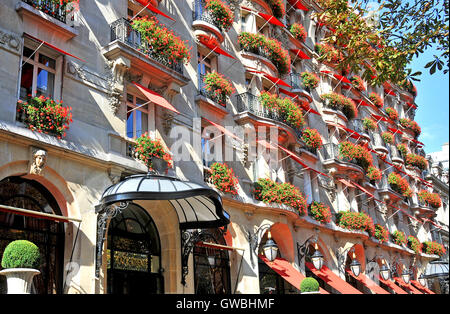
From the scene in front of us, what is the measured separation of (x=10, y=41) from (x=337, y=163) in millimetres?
17220

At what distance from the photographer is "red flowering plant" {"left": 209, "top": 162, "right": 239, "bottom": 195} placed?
1602 centimetres

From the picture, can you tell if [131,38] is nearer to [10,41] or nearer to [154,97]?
[154,97]

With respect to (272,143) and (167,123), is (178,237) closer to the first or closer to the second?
(167,123)

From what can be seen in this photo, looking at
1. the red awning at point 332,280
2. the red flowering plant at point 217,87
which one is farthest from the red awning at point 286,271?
the red flowering plant at point 217,87

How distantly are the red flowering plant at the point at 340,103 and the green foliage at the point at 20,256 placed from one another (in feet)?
68.5

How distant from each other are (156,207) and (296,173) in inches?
356

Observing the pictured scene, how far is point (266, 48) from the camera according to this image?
68.6 ft

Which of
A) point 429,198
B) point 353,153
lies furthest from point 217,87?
point 429,198

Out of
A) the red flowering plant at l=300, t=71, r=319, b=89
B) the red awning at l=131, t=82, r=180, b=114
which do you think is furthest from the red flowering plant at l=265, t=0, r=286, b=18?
the red awning at l=131, t=82, r=180, b=114

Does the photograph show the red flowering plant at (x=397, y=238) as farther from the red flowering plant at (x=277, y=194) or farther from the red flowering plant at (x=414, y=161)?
the red flowering plant at (x=277, y=194)

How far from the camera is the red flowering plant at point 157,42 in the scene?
563 inches

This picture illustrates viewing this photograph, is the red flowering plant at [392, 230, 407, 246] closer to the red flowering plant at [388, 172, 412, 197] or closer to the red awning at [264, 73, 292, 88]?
the red flowering plant at [388, 172, 412, 197]
